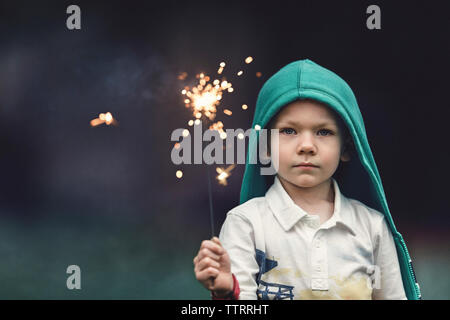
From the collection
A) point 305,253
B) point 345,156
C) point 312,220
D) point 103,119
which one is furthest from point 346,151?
point 103,119

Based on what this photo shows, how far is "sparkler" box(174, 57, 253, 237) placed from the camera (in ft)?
7.13

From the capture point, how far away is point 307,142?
6.44 ft

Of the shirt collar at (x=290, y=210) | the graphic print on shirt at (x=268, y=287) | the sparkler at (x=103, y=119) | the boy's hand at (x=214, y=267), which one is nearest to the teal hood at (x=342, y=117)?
the shirt collar at (x=290, y=210)

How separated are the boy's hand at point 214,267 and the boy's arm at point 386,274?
58 centimetres

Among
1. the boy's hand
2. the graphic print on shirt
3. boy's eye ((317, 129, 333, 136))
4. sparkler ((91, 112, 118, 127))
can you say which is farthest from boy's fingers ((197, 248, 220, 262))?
sparkler ((91, 112, 118, 127))

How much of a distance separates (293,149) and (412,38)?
0.78m

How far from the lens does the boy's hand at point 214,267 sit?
1.76 metres

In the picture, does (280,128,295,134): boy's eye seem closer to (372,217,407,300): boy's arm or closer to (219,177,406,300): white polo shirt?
(219,177,406,300): white polo shirt

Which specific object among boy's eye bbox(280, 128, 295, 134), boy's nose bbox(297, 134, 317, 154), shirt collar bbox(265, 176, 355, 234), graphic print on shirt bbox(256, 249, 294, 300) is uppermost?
boy's eye bbox(280, 128, 295, 134)

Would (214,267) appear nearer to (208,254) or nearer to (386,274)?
(208,254)

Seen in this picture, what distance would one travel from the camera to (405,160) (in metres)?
2.46

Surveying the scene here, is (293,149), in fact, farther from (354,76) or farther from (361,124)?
(354,76)

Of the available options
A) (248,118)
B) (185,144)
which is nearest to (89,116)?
(185,144)

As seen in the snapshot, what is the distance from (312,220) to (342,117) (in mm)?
353
